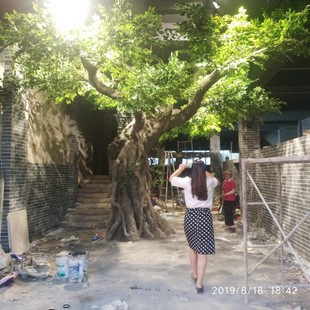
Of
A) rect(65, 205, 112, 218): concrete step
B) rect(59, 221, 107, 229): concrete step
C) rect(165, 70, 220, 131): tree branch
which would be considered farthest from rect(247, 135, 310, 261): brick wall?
rect(65, 205, 112, 218): concrete step

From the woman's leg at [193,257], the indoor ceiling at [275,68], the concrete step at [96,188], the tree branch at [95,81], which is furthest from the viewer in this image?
the concrete step at [96,188]

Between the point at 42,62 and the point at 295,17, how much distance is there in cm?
512

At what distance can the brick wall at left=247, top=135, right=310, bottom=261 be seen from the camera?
6.45 meters

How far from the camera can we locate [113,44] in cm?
639

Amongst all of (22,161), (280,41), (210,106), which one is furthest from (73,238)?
(280,41)

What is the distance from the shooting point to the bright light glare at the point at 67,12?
6219 millimetres

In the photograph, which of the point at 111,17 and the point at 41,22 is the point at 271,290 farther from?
the point at 41,22

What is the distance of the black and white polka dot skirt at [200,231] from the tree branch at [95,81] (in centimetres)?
372

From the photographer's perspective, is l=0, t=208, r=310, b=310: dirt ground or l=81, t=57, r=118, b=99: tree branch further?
l=81, t=57, r=118, b=99: tree branch

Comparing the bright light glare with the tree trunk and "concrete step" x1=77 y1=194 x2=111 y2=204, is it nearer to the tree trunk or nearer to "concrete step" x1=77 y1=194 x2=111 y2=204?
the tree trunk

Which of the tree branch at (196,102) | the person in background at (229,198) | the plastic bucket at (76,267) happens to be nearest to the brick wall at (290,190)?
the person in background at (229,198)

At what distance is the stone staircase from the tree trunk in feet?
3.23

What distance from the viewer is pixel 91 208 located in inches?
478

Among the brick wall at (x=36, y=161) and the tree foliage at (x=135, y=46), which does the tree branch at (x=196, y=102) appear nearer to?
the tree foliage at (x=135, y=46)
